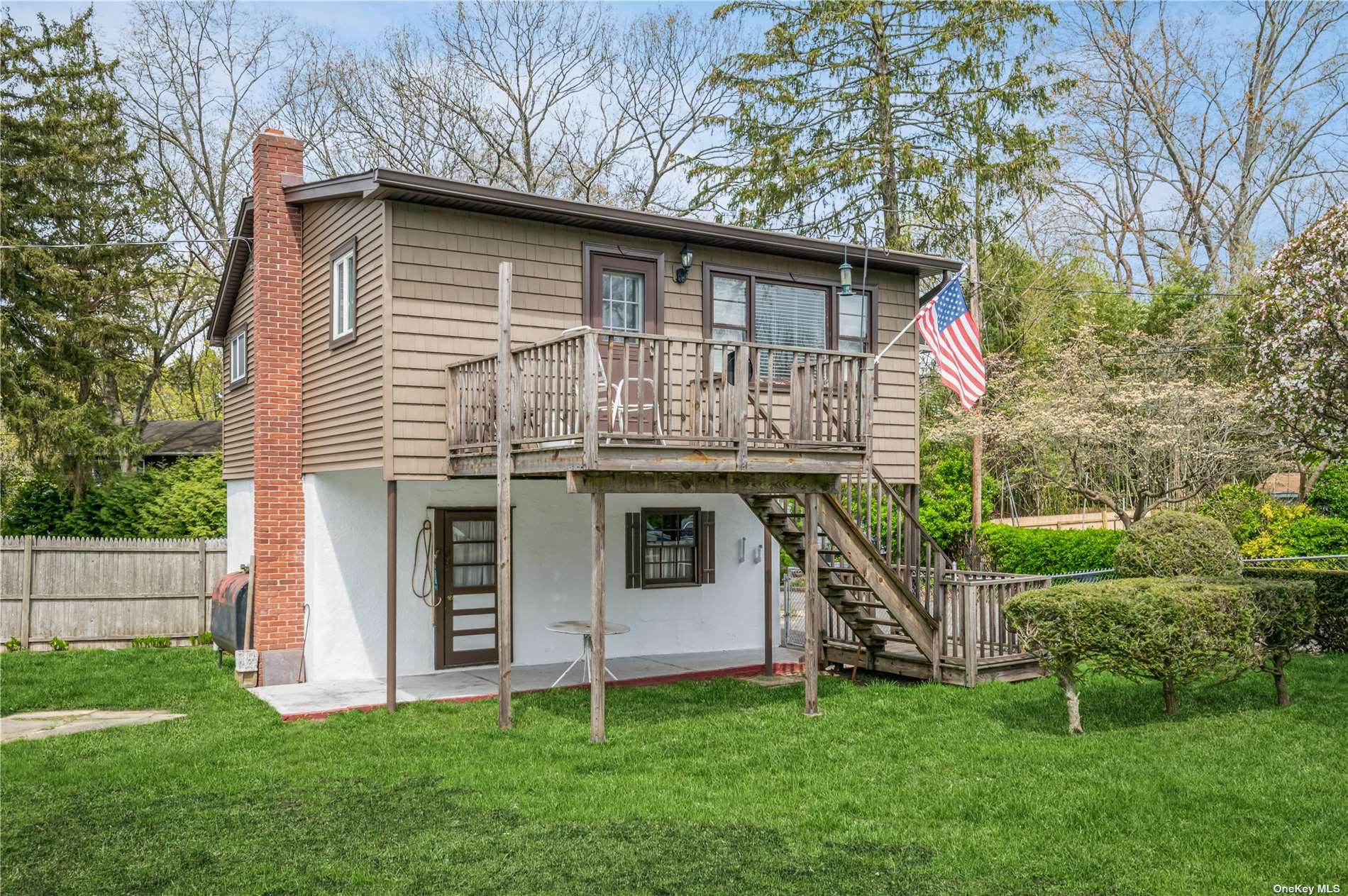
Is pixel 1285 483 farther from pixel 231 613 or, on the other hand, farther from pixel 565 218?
pixel 231 613

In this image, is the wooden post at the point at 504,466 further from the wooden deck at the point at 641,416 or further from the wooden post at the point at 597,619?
the wooden post at the point at 597,619

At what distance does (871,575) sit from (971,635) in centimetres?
125

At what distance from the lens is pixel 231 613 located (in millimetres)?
12500

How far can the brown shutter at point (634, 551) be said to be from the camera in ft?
45.4

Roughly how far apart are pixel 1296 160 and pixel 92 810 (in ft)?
103

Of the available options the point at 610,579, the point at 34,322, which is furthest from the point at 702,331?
the point at 34,322

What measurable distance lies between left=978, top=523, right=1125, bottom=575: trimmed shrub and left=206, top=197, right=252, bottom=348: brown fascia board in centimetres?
1438

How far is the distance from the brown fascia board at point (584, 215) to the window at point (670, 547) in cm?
375

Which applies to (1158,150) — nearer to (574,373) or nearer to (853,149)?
(853,149)

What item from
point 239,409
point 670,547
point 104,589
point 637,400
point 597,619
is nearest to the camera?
point 597,619

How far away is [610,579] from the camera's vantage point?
13.9 meters

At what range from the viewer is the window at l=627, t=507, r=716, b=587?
45.6ft

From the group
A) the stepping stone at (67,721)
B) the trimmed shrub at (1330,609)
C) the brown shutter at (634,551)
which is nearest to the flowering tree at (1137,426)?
the trimmed shrub at (1330,609)

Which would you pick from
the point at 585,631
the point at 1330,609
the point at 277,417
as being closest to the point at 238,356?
the point at 277,417
